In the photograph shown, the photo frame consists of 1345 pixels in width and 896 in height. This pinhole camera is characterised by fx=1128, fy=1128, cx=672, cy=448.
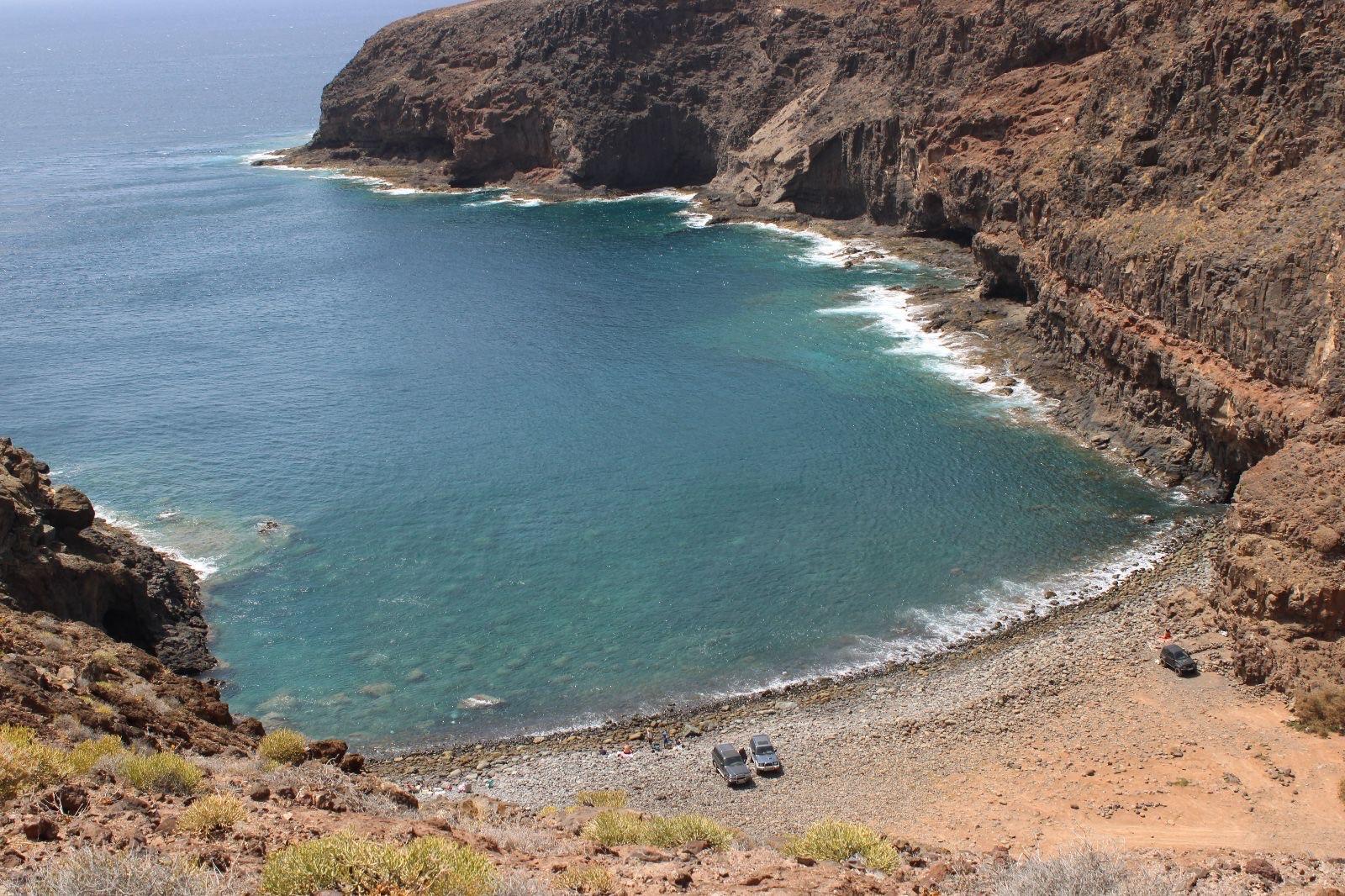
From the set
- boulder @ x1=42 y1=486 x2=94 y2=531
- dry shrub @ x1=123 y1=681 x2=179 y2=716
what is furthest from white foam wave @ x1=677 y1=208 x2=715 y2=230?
dry shrub @ x1=123 y1=681 x2=179 y2=716

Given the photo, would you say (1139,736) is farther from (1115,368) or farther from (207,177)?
(207,177)

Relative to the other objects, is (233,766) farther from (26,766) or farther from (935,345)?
(935,345)

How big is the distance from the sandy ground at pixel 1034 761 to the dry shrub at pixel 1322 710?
437mm

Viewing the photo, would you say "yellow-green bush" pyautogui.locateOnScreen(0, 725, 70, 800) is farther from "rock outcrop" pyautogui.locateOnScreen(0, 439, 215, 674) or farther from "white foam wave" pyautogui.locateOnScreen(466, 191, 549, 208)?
"white foam wave" pyautogui.locateOnScreen(466, 191, 549, 208)

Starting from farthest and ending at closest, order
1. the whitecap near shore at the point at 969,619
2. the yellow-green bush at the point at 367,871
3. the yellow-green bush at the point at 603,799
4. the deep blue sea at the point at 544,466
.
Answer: the deep blue sea at the point at 544,466, the whitecap near shore at the point at 969,619, the yellow-green bush at the point at 603,799, the yellow-green bush at the point at 367,871

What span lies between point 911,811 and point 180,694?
21.7 meters

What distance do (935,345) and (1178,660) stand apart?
39.2m

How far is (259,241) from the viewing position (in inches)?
4422

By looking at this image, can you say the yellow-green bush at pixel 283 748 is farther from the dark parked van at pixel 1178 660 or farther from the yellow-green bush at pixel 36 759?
the dark parked van at pixel 1178 660

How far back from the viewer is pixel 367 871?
57.5 ft

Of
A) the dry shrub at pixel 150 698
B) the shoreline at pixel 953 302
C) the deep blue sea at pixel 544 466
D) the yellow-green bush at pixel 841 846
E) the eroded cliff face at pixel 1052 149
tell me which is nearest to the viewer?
the yellow-green bush at pixel 841 846

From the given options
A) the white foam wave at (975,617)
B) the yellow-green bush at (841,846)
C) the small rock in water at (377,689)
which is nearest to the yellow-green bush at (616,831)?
the yellow-green bush at (841,846)

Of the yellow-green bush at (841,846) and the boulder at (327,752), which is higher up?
the yellow-green bush at (841,846)

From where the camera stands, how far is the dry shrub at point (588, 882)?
65.4 ft
